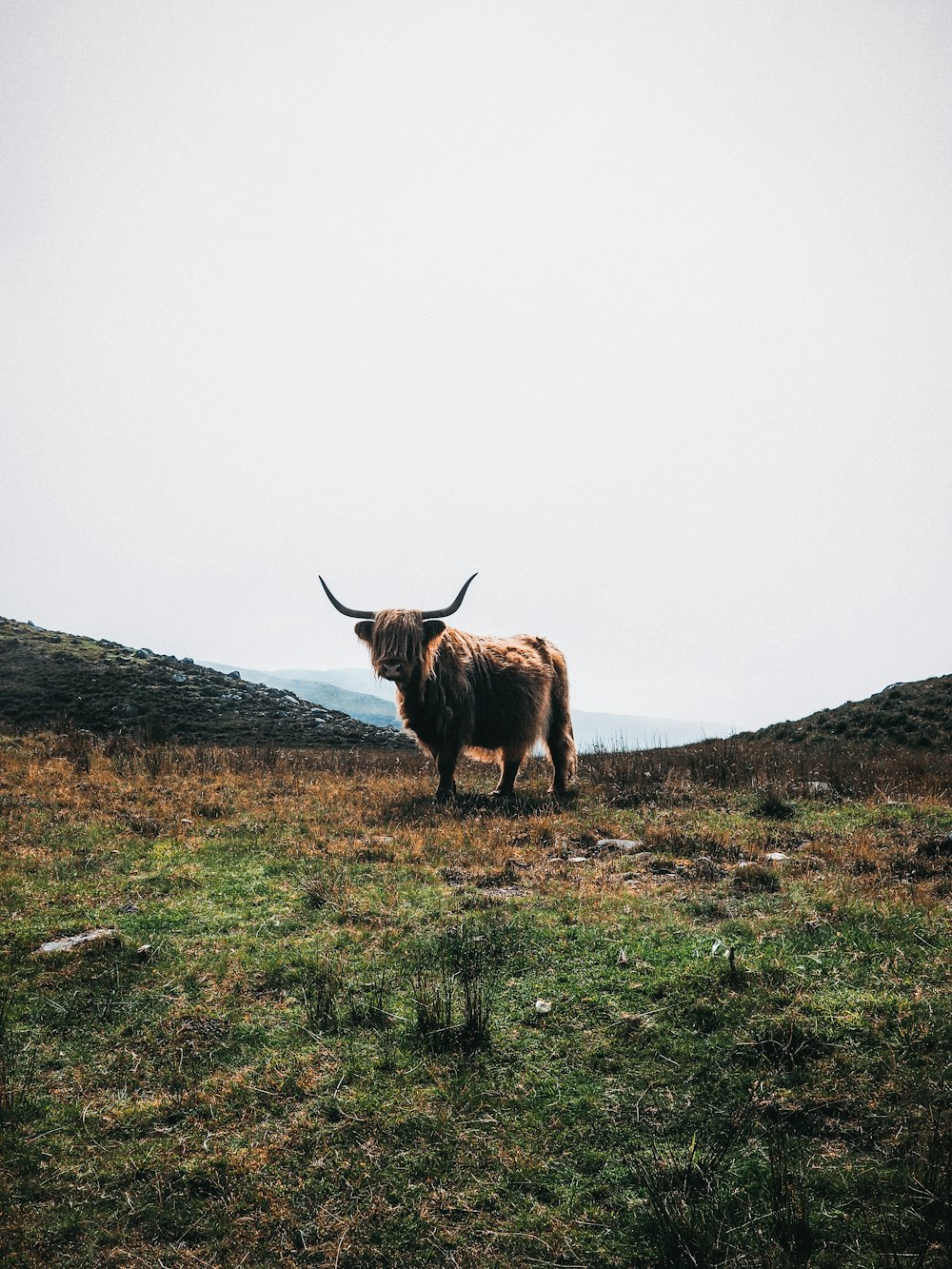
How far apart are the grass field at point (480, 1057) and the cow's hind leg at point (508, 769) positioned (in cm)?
357

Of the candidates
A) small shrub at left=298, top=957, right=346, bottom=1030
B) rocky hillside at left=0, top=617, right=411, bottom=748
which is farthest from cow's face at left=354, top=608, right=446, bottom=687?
rocky hillside at left=0, top=617, right=411, bottom=748

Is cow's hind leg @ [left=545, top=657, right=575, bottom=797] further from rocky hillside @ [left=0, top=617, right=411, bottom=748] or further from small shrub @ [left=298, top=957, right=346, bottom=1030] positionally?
rocky hillside @ [left=0, top=617, right=411, bottom=748]

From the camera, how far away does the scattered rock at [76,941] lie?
4465 millimetres

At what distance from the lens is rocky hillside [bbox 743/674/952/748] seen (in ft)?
59.3

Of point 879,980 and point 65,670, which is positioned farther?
point 65,670

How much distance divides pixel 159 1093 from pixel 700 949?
2.84 meters

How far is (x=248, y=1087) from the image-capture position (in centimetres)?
311

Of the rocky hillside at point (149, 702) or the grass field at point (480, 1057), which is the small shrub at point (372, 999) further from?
the rocky hillside at point (149, 702)

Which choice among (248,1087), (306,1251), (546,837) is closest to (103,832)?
(546,837)

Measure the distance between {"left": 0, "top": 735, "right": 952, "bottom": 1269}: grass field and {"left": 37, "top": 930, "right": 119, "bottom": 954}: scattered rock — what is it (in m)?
0.07

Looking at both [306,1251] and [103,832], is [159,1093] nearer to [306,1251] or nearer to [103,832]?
[306,1251]

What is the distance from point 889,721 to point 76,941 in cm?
2040

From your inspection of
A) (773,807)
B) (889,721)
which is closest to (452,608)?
(773,807)

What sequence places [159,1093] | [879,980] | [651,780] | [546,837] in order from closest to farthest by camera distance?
1. [159,1093]
2. [879,980]
3. [546,837]
4. [651,780]
